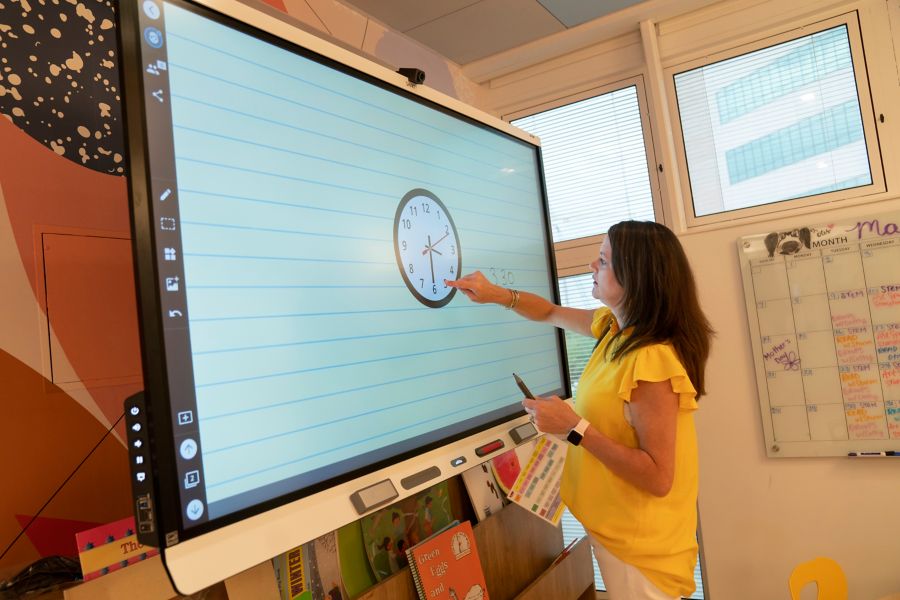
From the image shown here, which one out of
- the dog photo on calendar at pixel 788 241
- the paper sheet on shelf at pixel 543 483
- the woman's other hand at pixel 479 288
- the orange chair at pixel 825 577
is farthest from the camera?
the dog photo on calendar at pixel 788 241

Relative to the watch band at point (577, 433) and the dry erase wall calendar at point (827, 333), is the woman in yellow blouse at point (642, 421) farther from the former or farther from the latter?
the dry erase wall calendar at point (827, 333)

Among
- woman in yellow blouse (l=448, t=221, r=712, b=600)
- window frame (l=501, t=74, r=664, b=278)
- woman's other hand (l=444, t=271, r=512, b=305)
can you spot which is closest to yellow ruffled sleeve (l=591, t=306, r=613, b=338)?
woman in yellow blouse (l=448, t=221, r=712, b=600)

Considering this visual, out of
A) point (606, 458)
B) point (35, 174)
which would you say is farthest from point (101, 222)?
point (606, 458)

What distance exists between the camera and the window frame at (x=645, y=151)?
2.54m

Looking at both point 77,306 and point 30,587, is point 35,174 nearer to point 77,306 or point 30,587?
point 77,306

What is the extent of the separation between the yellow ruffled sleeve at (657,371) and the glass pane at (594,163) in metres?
1.46

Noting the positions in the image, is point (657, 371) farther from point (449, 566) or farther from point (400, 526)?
point (400, 526)

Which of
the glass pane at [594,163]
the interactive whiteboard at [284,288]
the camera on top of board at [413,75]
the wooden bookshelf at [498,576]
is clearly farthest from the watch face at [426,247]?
the glass pane at [594,163]

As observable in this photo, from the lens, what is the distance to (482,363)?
1.45 metres

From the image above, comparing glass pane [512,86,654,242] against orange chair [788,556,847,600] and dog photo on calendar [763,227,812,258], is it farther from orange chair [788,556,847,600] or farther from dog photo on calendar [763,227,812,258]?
orange chair [788,556,847,600]

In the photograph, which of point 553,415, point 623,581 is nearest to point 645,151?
point 553,415

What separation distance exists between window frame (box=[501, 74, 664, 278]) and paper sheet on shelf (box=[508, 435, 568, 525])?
1055mm

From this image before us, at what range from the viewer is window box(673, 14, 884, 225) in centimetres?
217

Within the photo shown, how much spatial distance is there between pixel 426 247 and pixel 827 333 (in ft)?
5.45
